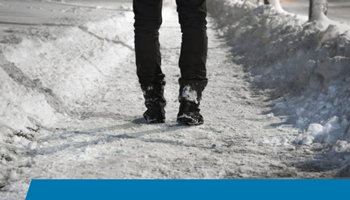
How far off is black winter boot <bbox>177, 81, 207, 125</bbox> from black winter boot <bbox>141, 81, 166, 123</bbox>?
16 centimetres

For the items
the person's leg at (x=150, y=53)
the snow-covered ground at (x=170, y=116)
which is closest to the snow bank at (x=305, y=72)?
the snow-covered ground at (x=170, y=116)

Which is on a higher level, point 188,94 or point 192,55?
point 192,55

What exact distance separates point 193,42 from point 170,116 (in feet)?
2.27

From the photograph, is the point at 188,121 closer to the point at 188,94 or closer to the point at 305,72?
the point at 188,94

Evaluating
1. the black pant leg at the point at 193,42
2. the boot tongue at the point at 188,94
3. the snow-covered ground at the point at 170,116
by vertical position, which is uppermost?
the black pant leg at the point at 193,42

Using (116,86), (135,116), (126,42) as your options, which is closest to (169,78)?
(116,86)

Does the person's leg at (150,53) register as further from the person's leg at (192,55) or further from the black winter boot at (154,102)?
the person's leg at (192,55)

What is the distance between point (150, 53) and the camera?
3443 millimetres

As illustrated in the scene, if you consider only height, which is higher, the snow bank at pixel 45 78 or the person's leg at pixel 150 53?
the person's leg at pixel 150 53

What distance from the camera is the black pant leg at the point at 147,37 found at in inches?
133

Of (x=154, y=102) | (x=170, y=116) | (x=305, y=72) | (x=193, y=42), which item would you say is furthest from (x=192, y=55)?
(x=305, y=72)

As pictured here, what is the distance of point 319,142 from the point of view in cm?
310

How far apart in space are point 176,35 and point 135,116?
19.5 ft

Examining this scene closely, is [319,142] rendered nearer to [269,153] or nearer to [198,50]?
[269,153]
